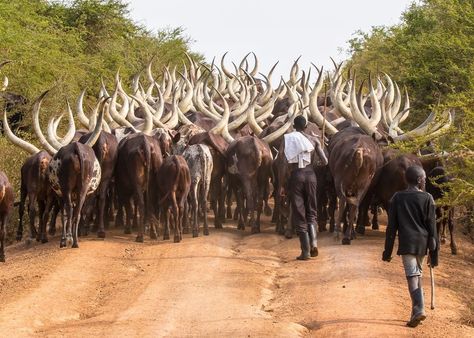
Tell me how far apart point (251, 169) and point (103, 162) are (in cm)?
277

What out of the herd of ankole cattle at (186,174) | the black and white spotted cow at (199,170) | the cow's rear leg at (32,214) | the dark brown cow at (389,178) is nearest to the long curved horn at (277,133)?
the herd of ankole cattle at (186,174)

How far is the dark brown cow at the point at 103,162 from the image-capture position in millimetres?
17188

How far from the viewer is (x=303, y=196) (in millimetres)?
14977

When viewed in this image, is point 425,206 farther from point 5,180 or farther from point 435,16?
point 435,16

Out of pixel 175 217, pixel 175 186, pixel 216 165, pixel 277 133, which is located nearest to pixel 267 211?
pixel 277 133

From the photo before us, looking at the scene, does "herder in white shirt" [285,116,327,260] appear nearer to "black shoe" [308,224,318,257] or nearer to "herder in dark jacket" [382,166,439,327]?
"black shoe" [308,224,318,257]

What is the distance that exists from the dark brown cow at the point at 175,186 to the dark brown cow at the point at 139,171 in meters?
0.24

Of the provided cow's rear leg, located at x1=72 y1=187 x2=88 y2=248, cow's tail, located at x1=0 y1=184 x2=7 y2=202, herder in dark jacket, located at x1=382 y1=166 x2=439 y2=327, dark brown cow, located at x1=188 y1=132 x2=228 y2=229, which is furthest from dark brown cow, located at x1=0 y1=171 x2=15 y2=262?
herder in dark jacket, located at x1=382 y1=166 x2=439 y2=327

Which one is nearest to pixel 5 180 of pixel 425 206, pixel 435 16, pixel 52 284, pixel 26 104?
pixel 52 284

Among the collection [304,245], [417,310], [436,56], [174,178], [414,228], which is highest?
[436,56]

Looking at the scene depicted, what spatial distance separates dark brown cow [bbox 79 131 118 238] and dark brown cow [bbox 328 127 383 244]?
146 inches

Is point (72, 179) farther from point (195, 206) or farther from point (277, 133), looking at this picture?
point (277, 133)

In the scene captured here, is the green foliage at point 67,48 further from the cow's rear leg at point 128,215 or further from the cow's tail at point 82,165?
the cow's tail at point 82,165

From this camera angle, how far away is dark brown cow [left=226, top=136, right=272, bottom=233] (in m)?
18.5
